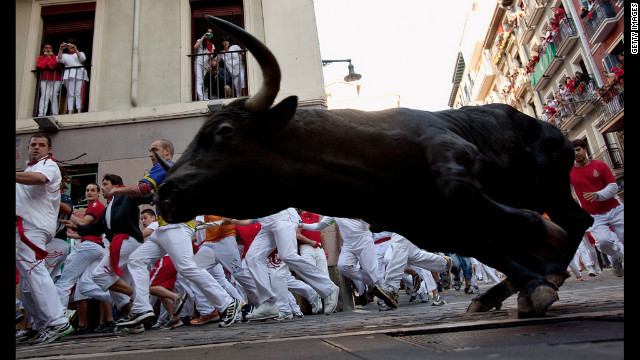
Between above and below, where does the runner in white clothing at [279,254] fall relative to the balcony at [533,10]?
below

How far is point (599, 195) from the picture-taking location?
304 inches

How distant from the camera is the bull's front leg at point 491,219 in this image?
254cm

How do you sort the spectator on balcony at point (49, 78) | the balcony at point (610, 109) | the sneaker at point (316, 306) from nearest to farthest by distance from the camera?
the sneaker at point (316, 306), the spectator on balcony at point (49, 78), the balcony at point (610, 109)

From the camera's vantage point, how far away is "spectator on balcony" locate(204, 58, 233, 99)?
1243 centimetres

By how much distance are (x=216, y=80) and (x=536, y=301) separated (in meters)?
11.1

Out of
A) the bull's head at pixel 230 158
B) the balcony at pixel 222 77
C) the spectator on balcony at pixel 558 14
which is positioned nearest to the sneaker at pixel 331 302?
the bull's head at pixel 230 158

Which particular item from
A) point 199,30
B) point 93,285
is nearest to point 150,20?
point 199,30

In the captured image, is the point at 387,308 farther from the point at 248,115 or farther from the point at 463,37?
the point at 463,37

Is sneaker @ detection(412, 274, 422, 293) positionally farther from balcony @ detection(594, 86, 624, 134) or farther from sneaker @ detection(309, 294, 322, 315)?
balcony @ detection(594, 86, 624, 134)

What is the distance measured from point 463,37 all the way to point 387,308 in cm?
5152

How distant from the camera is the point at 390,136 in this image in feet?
9.33

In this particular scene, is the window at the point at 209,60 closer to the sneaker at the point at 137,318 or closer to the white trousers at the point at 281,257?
the white trousers at the point at 281,257

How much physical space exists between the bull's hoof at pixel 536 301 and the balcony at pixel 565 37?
28499mm

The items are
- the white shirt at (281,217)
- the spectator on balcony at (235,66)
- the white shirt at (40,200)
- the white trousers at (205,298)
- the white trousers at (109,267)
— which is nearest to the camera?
the white shirt at (40,200)
